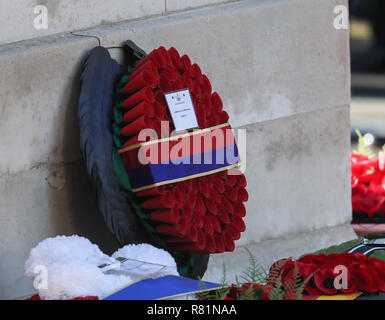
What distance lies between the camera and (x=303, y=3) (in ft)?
14.7

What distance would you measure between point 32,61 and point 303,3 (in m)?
1.59

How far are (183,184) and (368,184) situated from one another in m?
1.92

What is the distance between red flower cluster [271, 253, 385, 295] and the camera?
3.05 m

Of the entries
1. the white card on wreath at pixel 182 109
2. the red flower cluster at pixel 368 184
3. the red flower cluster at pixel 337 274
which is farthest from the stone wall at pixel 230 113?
the red flower cluster at pixel 337 274

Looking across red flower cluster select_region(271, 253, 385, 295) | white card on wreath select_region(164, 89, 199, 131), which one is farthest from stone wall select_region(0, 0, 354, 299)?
red flower cluster select_region(271, 253, 385, 295)

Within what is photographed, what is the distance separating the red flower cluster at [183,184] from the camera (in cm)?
340

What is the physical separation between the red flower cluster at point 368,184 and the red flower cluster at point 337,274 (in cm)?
179

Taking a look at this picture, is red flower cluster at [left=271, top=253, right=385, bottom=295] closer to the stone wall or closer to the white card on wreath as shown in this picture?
the white card on wreath

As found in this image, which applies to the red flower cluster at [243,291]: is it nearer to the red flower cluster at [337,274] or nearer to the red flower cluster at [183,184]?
the red flower cluster at [337,274]

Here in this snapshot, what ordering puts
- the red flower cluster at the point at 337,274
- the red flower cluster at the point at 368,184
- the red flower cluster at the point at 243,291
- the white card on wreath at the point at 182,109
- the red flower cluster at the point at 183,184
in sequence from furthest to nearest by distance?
the red flower cluster at the point at 368,184 → the white card on wreath at the point at 182,109 → the red flower cluster at the point at 183,184 → the red flower cluster at the point at 337,274 → the red flower cluster at the point at 243,291

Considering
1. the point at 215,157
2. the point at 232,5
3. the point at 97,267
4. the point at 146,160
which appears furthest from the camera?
the point at 232,5

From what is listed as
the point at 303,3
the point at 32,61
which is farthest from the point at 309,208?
the point at 32,61

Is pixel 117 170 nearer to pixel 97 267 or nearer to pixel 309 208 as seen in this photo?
pixel 97 267
